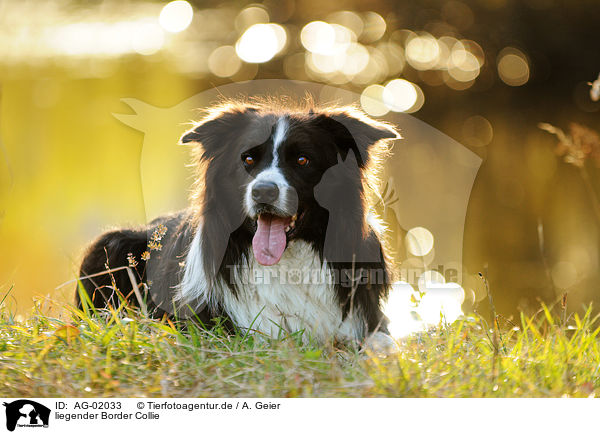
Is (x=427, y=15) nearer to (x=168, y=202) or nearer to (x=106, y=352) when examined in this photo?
(x=168, y=202)

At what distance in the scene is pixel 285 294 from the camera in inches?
187

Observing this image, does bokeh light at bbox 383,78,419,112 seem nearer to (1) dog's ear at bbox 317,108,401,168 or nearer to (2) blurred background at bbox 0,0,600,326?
(2) blurred background at bbox 0,0,600,326

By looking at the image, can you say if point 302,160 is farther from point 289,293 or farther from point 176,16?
point 176,16

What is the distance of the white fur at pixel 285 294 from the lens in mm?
4730

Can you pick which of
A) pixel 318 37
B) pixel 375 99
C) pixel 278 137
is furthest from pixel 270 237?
pixel 318 37

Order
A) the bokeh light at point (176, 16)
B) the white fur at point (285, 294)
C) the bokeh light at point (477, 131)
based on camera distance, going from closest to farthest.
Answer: the white fur at point (285, 294) → the bokeh light at point (176, 16) → the bokeh light at point (477, 131)

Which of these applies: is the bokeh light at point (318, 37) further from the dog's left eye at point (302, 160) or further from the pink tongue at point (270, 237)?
the pink tongue at point (270, 237)

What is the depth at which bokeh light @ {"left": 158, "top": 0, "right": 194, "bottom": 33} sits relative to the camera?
10.2 meters

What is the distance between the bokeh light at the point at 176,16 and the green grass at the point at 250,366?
7.08 metres

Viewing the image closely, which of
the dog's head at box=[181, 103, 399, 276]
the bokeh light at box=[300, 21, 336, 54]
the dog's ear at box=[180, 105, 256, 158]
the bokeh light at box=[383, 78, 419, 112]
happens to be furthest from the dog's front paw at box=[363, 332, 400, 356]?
the bokeh light at box=[383, 78, 419, 112]

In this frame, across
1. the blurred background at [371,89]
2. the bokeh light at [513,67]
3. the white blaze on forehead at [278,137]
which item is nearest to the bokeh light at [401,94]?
the blurred background at [371,89]

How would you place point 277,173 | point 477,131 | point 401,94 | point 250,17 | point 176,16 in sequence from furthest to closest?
1. point 477,131
2. point 401,94
3. point 250,17
4. point 176,16
5. point 277,173
